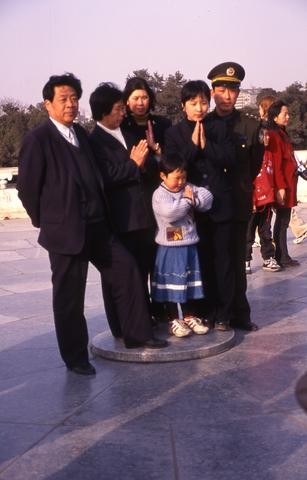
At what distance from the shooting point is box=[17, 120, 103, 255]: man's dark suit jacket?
4.55 metres

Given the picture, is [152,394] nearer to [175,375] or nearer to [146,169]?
[175,375]

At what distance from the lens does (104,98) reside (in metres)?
4.92

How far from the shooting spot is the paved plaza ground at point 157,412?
11.2 feet

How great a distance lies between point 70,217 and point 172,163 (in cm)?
82

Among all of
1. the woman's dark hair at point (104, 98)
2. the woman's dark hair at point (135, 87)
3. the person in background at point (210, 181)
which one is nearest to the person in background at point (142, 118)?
the woman's dark hair at point (135, 87)

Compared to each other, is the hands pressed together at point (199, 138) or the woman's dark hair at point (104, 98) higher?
the woman's dark hair at point (104, 98)

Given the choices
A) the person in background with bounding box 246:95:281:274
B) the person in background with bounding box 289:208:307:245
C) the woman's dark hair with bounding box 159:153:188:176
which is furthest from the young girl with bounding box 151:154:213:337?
the person in background with bounding box 289:208:307:245

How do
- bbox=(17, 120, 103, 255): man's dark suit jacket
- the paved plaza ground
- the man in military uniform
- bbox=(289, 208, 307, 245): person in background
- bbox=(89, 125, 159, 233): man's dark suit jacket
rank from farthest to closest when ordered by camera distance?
bbox=(289, 208, 307, 245): person in background → the man in military uniform → bbox=(89, 125, 159, 233): man's dark suit jacket → bbox=(17, 120, 103, 255): man's dark suit jacket → the paved plaza ground

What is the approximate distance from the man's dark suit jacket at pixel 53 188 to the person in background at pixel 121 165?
0.35 m

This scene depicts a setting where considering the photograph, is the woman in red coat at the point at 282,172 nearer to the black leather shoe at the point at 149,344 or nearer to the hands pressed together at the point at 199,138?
the hands pressed together at the point at 199,138

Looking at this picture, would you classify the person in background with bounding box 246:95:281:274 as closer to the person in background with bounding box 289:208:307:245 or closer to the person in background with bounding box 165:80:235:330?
the person in background with bounding box 289:208:307:245

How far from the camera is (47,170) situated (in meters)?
4.58

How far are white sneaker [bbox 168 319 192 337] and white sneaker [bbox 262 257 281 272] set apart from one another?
9.38 ft

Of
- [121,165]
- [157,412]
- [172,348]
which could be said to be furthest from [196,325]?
[157,412]
